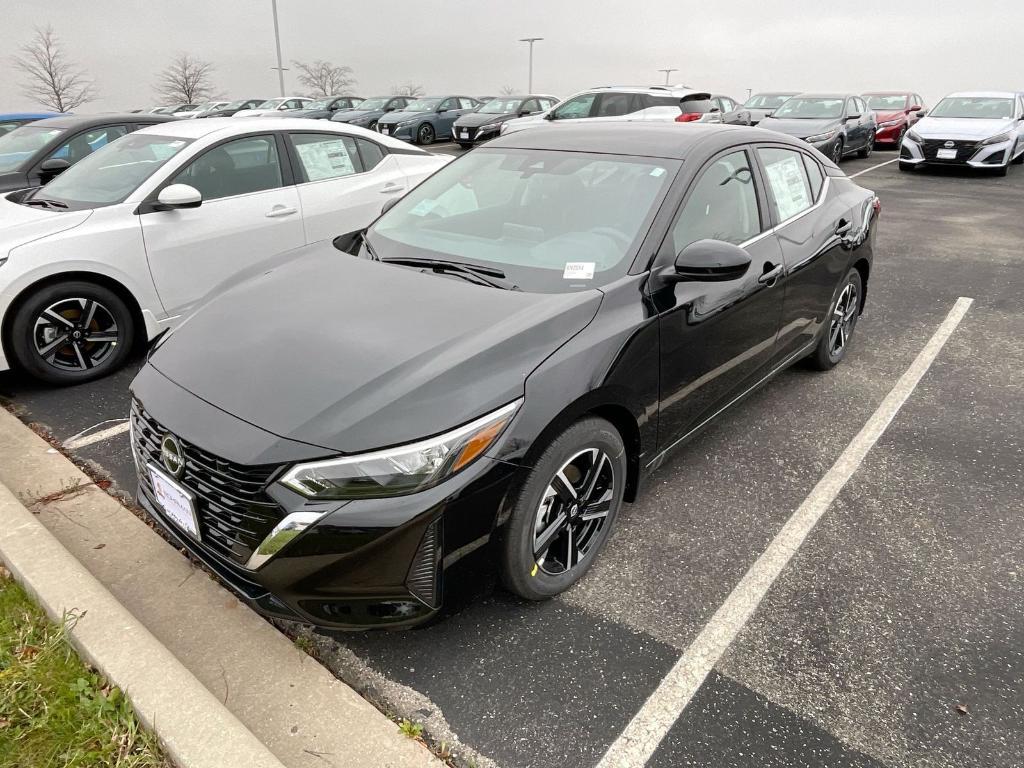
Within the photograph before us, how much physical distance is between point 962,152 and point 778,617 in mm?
14119

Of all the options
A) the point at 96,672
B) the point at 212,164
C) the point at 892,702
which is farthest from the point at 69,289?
the point at 892,702

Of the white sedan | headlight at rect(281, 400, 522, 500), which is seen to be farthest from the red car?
headlight at rect(281, 400, 522, 500)

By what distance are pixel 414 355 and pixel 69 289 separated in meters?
3.19

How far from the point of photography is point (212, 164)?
16.1 feet

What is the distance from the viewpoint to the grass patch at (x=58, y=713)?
6.16 feet

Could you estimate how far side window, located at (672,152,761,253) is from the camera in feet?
9.61

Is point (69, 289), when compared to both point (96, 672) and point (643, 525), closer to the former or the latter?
point (96, 672)

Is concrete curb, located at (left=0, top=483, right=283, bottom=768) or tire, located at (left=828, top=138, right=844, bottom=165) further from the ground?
tire, located at (left=828, top=138, right=844, bottom=165)

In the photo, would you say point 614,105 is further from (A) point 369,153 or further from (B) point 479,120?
(A) point 369,153

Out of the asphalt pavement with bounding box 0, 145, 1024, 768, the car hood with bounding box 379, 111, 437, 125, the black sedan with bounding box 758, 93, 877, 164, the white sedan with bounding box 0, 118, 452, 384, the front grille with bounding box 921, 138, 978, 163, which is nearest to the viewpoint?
the asphalt pavement with bounding box 0, 145, 1024, 768

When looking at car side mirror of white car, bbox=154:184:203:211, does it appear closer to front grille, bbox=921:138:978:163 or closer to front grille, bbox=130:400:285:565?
front grille, bbox=130:400:285:565

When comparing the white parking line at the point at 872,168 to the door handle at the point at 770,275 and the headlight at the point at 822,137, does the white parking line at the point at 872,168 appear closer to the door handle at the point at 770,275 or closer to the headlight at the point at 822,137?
the headlight at the point at 822,137

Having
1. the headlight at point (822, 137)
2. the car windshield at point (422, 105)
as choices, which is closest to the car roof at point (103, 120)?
the headlight at point (822, 137)

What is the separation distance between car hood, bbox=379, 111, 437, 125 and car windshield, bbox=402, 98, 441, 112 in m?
0.71
